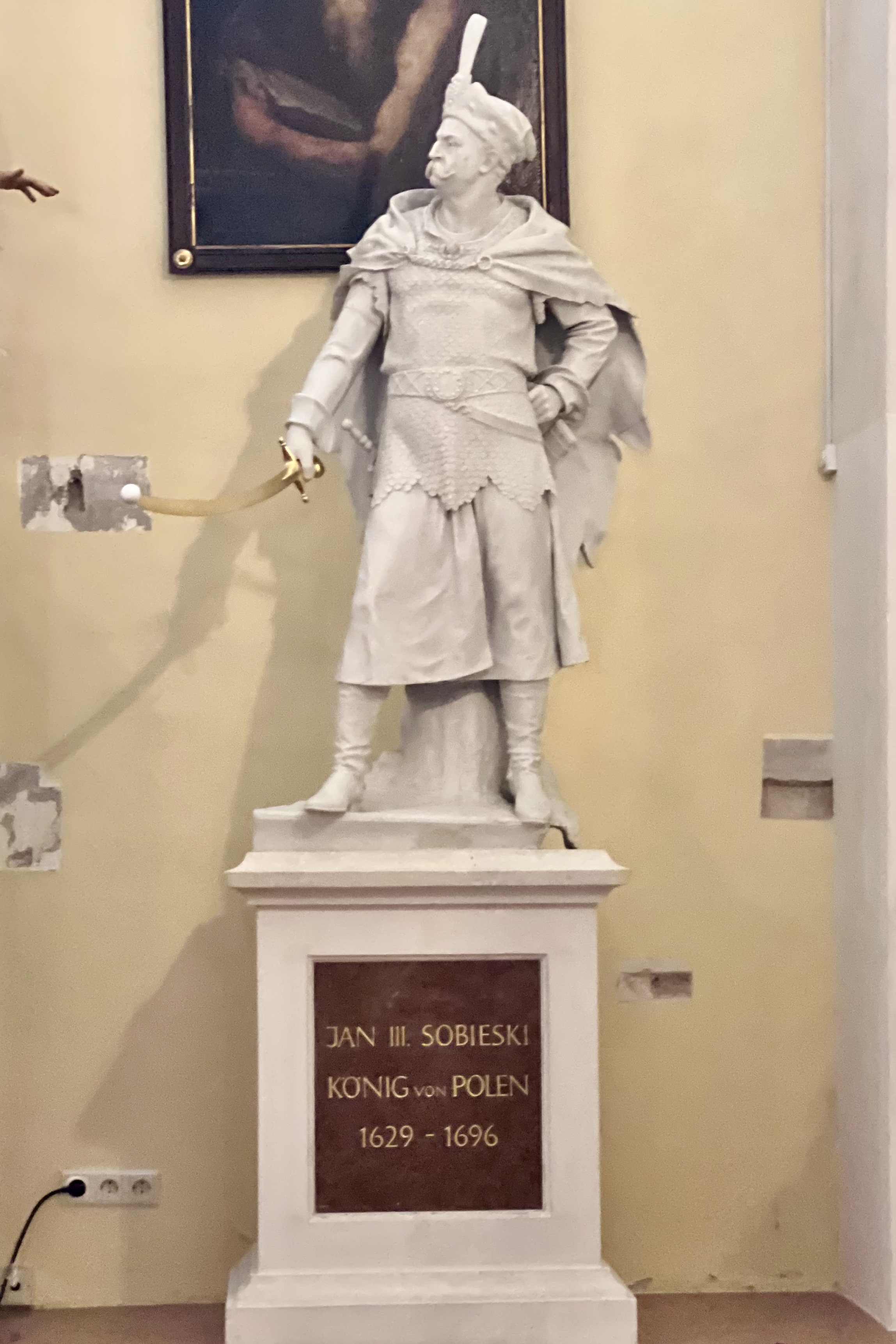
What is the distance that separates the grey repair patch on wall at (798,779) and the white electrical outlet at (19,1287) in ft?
6.42

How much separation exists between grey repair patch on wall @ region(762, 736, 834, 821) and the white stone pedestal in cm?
85

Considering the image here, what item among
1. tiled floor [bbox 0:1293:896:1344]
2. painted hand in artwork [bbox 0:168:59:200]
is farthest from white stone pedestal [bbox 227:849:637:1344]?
painted hand in artwork [bbox 0:168:59:200]

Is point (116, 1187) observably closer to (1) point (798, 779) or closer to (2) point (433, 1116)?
(2) point (433, 1116)

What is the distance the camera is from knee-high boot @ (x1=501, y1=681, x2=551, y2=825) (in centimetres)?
266

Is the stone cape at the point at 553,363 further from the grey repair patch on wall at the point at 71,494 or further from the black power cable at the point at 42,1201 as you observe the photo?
the black power cable at the point at 42,1201

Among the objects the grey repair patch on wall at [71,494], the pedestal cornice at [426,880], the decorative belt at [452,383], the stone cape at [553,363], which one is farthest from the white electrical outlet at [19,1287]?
the decorative belt at [452,383]

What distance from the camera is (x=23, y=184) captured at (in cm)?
299

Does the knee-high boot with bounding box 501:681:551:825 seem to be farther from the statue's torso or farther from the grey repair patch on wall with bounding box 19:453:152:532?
the grey repair patch on wall with bounding box 19:453:152:532

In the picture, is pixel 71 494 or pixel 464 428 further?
pixel 71 494

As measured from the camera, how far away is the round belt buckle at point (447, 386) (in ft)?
8.63

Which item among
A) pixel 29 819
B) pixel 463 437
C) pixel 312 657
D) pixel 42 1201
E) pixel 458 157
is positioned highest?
pixel 458 157

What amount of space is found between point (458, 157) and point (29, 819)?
174cm

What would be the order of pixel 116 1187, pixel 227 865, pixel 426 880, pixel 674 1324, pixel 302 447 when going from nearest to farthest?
1. pixel 426 880
2. pixel 302 447
3. pixel 674 1324
4. pixel 116 1187
5. pixel 227 865

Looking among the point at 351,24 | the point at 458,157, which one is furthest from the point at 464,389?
the point at 351,24
